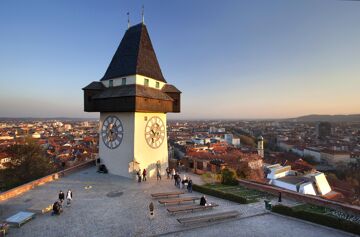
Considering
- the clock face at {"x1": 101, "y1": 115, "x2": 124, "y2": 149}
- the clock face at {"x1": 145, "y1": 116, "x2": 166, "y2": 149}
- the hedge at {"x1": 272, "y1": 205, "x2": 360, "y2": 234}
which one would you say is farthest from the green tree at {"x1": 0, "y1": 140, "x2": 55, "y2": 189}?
the hedge at {"x1": 272, "y1": 205, "x2": 360, "y2": 234}

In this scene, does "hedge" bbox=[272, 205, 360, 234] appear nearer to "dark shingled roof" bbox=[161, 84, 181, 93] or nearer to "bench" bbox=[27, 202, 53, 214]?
"bench" bbox=[27, 202, 53, 214]

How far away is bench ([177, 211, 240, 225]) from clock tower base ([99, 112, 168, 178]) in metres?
8.60

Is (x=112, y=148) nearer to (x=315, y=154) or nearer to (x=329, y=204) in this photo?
(x=329, y=204)

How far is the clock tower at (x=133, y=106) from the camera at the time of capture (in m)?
18.0

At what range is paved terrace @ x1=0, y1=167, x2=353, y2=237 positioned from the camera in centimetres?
938

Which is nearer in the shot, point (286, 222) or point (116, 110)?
point (286, 222)

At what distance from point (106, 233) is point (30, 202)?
575cm

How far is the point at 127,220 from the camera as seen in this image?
1039cm

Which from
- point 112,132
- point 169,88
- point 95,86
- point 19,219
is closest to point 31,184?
point 19,219

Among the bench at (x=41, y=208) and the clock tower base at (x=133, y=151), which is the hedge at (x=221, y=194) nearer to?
the clock tower base at (x=133, y=151)

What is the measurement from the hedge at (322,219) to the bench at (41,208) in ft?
35.8

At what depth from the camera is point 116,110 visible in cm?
1830

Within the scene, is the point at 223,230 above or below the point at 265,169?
above

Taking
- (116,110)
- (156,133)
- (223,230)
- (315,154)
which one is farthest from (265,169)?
(315,154)
